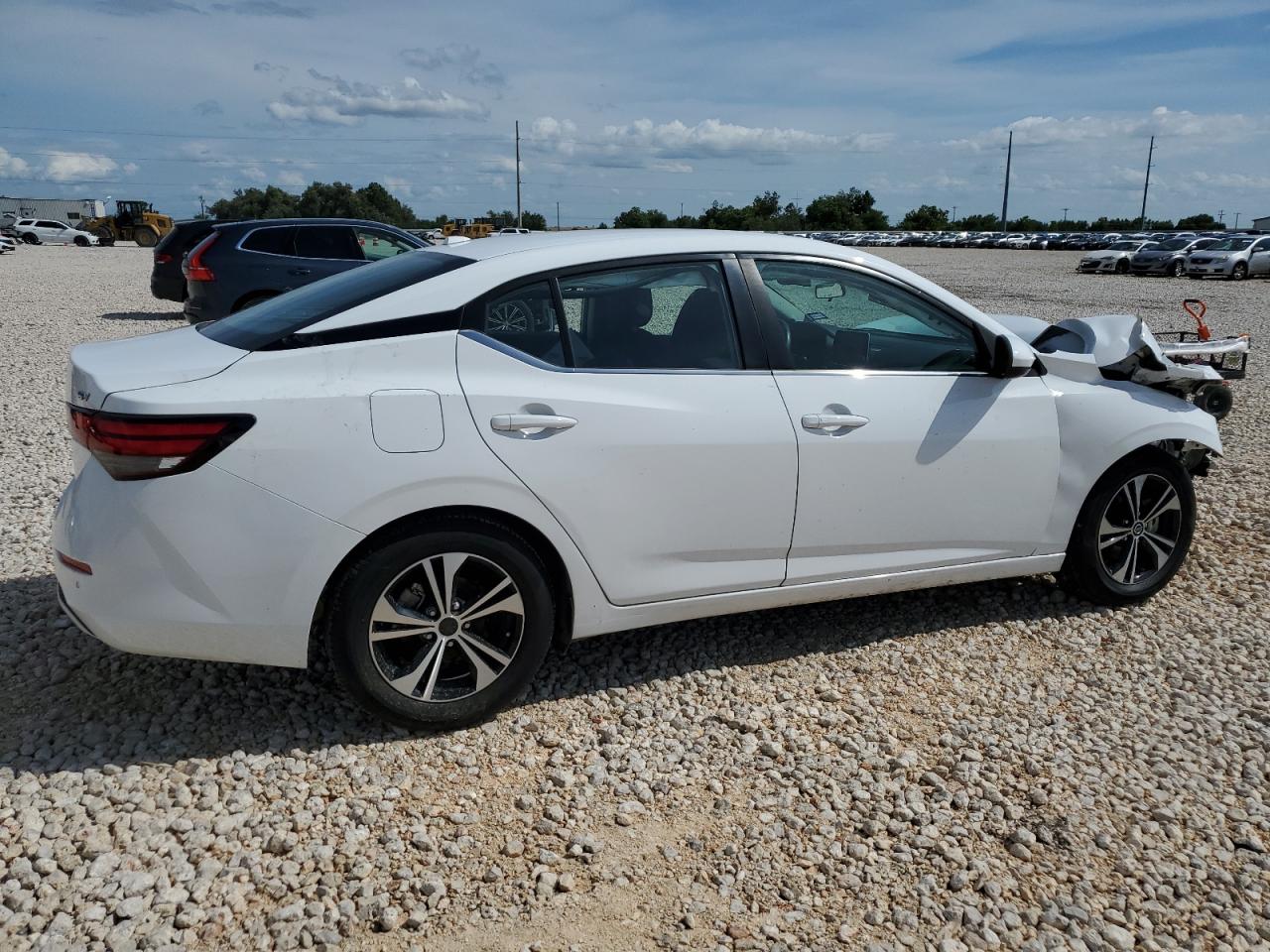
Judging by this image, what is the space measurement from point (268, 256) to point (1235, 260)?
97.4 ft

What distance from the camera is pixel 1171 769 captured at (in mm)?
3398

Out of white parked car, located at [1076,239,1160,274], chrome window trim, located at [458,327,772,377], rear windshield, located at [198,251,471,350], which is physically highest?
rear windshield, located at [198,251,471,350]

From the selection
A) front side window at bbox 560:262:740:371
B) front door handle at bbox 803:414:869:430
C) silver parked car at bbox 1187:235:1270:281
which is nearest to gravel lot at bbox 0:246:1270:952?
front door handle at bbox 803:414:869:430

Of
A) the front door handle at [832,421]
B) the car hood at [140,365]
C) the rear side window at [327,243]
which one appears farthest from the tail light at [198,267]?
the front door handle at [832,421]

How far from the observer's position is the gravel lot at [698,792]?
2.67 m

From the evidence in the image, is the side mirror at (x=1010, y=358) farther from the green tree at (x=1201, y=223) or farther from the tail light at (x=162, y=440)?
the green tree at (x=1201, y=223)

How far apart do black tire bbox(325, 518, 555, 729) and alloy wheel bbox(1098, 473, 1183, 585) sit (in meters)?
2.61

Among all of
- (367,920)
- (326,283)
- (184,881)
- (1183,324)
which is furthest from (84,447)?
(1183,324)

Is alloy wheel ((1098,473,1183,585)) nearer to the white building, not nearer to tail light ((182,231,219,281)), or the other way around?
tail light ((182,231,219,281))

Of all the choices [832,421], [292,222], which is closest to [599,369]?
[832,421]

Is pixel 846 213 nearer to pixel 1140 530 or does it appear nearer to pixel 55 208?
pixel 55 208

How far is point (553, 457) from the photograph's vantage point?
338 cm

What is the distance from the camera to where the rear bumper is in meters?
3.03

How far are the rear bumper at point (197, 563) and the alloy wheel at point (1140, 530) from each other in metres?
3.29
